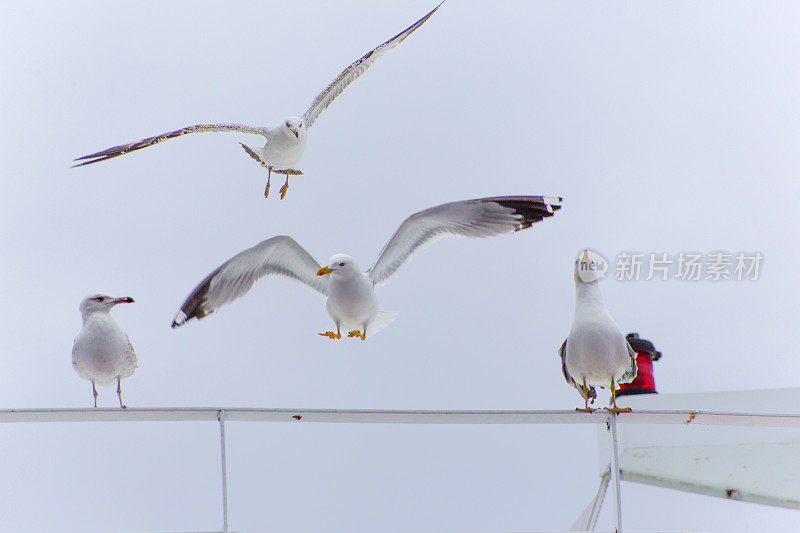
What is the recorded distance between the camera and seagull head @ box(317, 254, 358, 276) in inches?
261

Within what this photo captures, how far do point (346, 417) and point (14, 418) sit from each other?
1.21 m

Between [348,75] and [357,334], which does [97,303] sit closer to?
[357,334]

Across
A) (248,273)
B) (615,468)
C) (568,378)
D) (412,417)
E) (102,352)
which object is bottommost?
(615,468)

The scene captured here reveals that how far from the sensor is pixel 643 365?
6.75 meters

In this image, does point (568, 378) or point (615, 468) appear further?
point (568, 378)

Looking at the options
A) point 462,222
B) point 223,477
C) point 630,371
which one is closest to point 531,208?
point 462,222

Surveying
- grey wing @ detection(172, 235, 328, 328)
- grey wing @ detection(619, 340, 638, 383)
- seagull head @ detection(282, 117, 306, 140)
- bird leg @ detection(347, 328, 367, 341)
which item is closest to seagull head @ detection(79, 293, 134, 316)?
grey wing @ detection(172, 235, 328, 328)

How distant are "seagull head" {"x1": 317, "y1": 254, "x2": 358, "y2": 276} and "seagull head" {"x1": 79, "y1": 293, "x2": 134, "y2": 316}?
4.62ft

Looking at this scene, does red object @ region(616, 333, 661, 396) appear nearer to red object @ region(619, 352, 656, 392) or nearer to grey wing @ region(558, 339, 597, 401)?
red object @ region(619, 352, 656, 392)

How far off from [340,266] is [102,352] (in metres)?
1.78

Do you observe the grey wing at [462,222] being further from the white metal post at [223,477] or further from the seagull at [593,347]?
the white metal post at [223,477]

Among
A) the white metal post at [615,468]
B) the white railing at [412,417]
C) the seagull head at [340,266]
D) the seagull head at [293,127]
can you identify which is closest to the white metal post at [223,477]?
the white railing at [412,417]

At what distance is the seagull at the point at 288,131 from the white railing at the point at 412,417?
3.67 m

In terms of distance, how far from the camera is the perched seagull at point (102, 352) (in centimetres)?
541
